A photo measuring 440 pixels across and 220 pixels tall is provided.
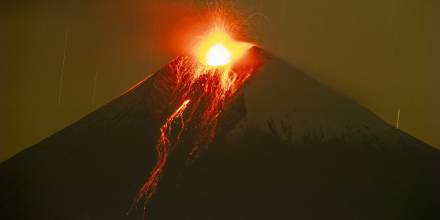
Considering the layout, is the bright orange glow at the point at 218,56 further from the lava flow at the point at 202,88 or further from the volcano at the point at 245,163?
the volcano at the point at 245,163

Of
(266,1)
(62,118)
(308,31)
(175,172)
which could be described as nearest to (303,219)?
(175,172)

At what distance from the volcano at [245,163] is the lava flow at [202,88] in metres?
0.02

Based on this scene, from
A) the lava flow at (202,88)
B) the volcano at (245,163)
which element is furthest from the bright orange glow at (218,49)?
the volcano at (245,163)

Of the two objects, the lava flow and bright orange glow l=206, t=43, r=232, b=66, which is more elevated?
bright orange glow l=206, t=43, r=232, b=66

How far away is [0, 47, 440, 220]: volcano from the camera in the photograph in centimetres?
188

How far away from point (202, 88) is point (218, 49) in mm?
183

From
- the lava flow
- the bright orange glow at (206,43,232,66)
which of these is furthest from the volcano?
the bright orange glow at (206,43,232,66)

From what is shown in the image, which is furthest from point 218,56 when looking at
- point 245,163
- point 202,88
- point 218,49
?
point 245,163

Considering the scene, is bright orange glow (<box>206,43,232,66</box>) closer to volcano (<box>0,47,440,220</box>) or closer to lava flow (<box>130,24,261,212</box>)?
lava flow (<box>130,24,261,212</box>)

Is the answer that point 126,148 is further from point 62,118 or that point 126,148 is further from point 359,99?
point 359,99

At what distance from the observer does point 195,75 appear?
222 centimetres

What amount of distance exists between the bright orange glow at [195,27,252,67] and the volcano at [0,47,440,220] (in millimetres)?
120

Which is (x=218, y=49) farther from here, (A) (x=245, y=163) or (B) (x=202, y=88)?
(A) (x=245, y=163)

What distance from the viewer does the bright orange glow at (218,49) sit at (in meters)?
2.18
